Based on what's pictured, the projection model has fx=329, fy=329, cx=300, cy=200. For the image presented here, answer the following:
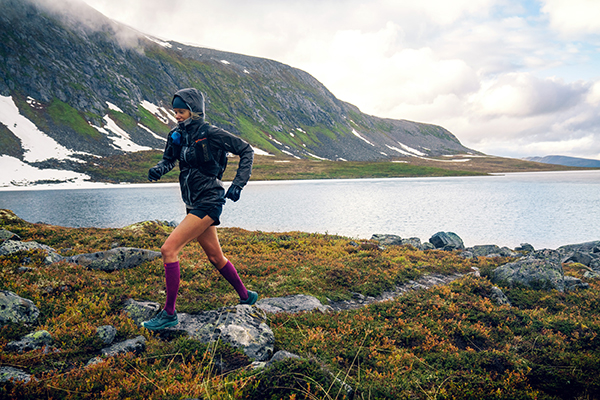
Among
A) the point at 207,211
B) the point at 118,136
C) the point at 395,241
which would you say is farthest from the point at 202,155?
the point at 118,136

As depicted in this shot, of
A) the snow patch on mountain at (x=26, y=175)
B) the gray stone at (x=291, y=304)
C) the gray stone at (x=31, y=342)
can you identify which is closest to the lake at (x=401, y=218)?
the gray stone at (x=291, y=304)

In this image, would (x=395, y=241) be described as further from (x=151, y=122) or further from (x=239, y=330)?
(x=151, y=122)

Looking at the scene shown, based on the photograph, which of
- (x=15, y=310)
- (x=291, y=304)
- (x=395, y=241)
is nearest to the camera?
(x=15, y=310)

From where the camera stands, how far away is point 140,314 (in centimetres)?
737

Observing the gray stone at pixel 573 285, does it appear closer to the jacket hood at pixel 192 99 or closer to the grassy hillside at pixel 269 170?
the jacket hood at pixel 192 99

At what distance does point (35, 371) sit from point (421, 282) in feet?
42.6

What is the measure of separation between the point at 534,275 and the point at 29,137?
16458cm

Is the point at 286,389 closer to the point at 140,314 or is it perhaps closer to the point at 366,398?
the point at 366,398

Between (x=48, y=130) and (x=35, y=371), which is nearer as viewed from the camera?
(x=35, y=371)

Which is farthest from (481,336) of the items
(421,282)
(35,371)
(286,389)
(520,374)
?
(35,371)

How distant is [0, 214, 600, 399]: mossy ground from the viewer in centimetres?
471

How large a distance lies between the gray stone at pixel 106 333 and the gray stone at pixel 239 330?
109 cm

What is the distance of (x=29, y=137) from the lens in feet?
420

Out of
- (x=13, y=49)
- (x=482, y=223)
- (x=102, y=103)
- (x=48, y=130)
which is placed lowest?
(x=482, y=223)
